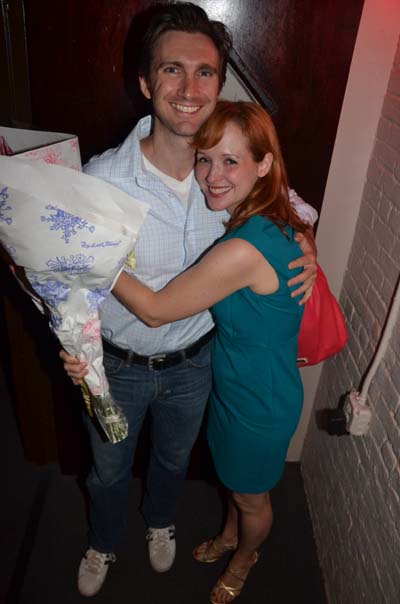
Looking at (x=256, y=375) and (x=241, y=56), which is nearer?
(x=256, y=375)

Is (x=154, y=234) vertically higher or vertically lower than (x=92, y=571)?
higher

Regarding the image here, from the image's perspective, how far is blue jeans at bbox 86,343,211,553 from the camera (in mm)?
1757

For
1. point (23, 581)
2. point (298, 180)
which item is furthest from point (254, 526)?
point (298, 180)

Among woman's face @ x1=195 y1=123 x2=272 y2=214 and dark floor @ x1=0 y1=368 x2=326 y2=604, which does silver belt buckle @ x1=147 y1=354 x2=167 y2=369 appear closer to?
woman's face @ x1=195 y1=123 x2=272 y2=214

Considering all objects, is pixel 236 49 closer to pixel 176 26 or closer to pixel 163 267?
pixel 176 26

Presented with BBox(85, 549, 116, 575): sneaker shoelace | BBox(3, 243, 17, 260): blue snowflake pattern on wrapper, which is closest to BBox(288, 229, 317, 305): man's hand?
BBox(3, 243, 17, 260): blue snowflake pattern on wrapper

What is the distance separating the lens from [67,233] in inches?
44.4

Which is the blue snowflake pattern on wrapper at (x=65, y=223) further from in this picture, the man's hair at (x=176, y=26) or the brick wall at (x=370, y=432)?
the brick wall at (x=370, y=432)

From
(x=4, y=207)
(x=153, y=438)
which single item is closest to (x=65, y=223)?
(x=4, y=207)

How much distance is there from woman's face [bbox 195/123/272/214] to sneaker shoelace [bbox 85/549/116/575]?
152 cm

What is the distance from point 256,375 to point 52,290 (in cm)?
69

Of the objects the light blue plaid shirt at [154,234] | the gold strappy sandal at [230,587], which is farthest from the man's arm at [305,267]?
the gold strappy sandal at [230,587]

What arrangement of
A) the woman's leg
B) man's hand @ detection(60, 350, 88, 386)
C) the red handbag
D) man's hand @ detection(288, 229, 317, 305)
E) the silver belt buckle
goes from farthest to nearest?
the woman's leg
the silver belt buckle
the red handbag
man's hand @ detection(288, 229, 317, 305)
man's hand @ detection(60, 350, 88, 386)

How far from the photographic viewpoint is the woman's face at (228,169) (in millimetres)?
1425
